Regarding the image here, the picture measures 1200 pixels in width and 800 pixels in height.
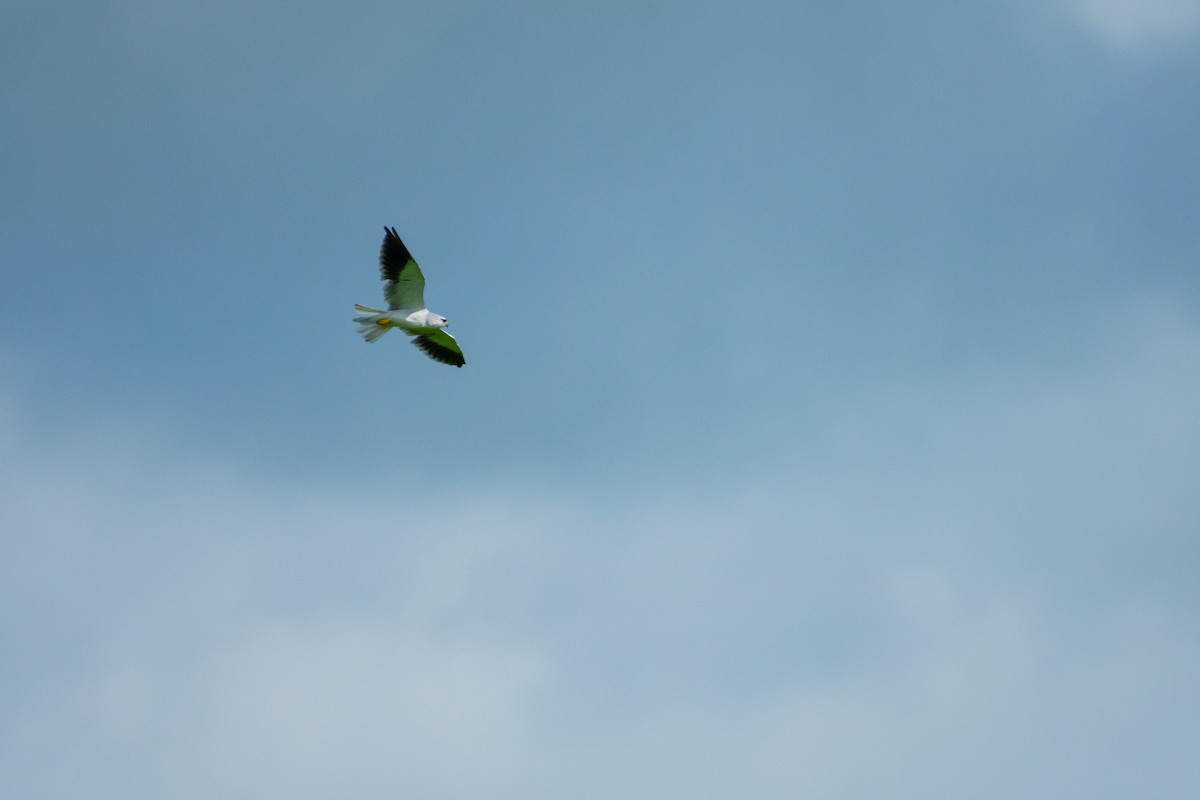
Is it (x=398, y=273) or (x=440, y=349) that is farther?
(x=440, y=349)

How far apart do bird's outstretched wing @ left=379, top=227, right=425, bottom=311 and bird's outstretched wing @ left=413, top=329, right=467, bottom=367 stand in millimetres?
3009

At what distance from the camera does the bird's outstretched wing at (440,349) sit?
50.3 m

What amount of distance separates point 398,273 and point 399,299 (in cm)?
114

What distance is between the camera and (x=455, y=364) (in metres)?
51.2

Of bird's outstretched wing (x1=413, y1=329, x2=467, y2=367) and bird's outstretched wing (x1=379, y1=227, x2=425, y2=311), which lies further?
bird's outstretched wing (x1=413, y1=329, x2=467, y2=367)

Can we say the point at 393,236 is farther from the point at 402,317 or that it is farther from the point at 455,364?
the point at 455,364

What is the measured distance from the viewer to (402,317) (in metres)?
47.4

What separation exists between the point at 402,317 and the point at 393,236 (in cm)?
309

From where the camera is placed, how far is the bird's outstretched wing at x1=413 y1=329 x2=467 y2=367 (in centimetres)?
5034

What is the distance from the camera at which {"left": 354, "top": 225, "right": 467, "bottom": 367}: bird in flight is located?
46906mm

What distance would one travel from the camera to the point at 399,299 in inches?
1874

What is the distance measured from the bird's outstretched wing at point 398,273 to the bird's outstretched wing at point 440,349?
9.87 ft

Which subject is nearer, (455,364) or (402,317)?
(402,317)

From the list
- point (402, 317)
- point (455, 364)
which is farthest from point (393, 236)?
point (455, 364)
